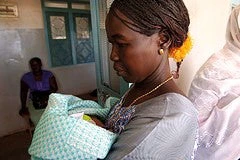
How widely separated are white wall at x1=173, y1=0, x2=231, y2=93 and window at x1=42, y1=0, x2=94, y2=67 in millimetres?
2538

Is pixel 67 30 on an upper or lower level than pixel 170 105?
upper

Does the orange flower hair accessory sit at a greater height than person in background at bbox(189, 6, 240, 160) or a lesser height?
greater

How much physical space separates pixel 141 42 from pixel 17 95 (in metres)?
3.01

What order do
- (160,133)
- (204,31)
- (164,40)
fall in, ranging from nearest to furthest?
(160,133) → (164,40) → (204,31)

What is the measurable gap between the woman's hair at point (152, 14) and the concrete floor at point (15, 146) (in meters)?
2.50

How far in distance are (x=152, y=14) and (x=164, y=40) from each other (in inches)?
3.5

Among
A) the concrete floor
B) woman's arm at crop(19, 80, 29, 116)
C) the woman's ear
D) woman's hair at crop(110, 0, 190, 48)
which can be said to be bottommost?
the concrete floor

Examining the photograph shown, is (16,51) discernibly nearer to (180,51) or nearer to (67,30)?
(67,30)

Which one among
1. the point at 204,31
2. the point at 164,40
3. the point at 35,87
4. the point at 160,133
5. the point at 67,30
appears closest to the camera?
the point at 160,133

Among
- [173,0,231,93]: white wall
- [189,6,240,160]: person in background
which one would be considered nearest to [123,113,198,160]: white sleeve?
[189,6,240,160]: person in background

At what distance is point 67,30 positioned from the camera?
348cm

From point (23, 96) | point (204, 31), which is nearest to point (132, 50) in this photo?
point (204, 31)

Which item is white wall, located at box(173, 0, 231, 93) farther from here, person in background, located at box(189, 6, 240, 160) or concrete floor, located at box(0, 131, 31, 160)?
concrete floor, located at box(0, 131, 31, 160)

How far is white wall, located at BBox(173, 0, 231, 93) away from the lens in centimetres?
127
